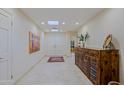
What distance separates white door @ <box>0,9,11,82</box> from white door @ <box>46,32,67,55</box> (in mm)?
10213

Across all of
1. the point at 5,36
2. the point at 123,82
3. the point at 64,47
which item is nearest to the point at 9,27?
the point at 5,36

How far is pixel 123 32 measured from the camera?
131 inches

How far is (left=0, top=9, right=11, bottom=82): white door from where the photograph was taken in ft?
10.4

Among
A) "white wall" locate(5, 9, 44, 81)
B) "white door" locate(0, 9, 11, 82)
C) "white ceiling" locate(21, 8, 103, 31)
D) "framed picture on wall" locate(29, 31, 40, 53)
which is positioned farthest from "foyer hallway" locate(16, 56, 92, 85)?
"white ceiling" locate(21, 8, 103, 31)

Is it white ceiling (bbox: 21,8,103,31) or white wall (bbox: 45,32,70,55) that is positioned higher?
white ceiling (bbox: 21,8,103,31)

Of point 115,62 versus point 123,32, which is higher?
point 123,32

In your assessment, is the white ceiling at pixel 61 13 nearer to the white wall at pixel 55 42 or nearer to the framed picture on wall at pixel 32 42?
the framed picture on wall at pixel 32 42

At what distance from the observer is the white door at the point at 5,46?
3162mm

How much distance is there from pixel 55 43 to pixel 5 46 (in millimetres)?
10453

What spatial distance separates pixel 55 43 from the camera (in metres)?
13.8

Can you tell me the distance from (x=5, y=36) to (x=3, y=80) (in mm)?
1086

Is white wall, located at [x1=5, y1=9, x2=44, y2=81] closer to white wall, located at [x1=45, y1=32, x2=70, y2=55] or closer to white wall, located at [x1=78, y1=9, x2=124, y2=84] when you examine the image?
white wall, located at [x1=78, y1=9, x2=124, y2=84]
